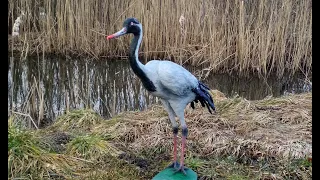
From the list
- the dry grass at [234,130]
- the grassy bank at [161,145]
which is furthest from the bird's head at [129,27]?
the dry grass at [234,130]

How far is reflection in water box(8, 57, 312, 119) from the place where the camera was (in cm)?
448

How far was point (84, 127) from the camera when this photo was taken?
371cm

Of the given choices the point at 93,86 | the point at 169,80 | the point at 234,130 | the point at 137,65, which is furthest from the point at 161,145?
the point at 93,86

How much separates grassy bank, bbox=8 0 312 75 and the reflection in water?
210 millimetres

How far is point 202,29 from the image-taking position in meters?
5.69

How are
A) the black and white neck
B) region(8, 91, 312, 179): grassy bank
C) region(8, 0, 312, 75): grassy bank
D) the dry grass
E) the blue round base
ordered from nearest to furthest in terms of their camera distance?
the black and white neck
the blue round base
region(8, 91, 312, 179): grassy bank
the dry grass
region(8, 0, 312, 75): grassy bank

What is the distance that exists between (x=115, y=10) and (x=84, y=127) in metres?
2.67

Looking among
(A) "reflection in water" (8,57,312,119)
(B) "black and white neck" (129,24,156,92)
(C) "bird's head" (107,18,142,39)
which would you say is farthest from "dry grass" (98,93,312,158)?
(C) "bird's head" (107,18,142,39)

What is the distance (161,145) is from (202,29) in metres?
2.73

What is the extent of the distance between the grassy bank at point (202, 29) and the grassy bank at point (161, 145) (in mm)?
1663

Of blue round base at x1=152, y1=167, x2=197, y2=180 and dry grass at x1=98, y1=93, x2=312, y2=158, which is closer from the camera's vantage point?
blue round base at x1=152, y1=167, x2=197, y2=180

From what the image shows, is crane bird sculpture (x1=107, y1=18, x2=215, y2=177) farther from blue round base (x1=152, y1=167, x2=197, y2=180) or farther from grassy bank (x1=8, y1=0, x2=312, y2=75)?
grassy bank (x1=8, y1=0, x2=312, y2=75)
